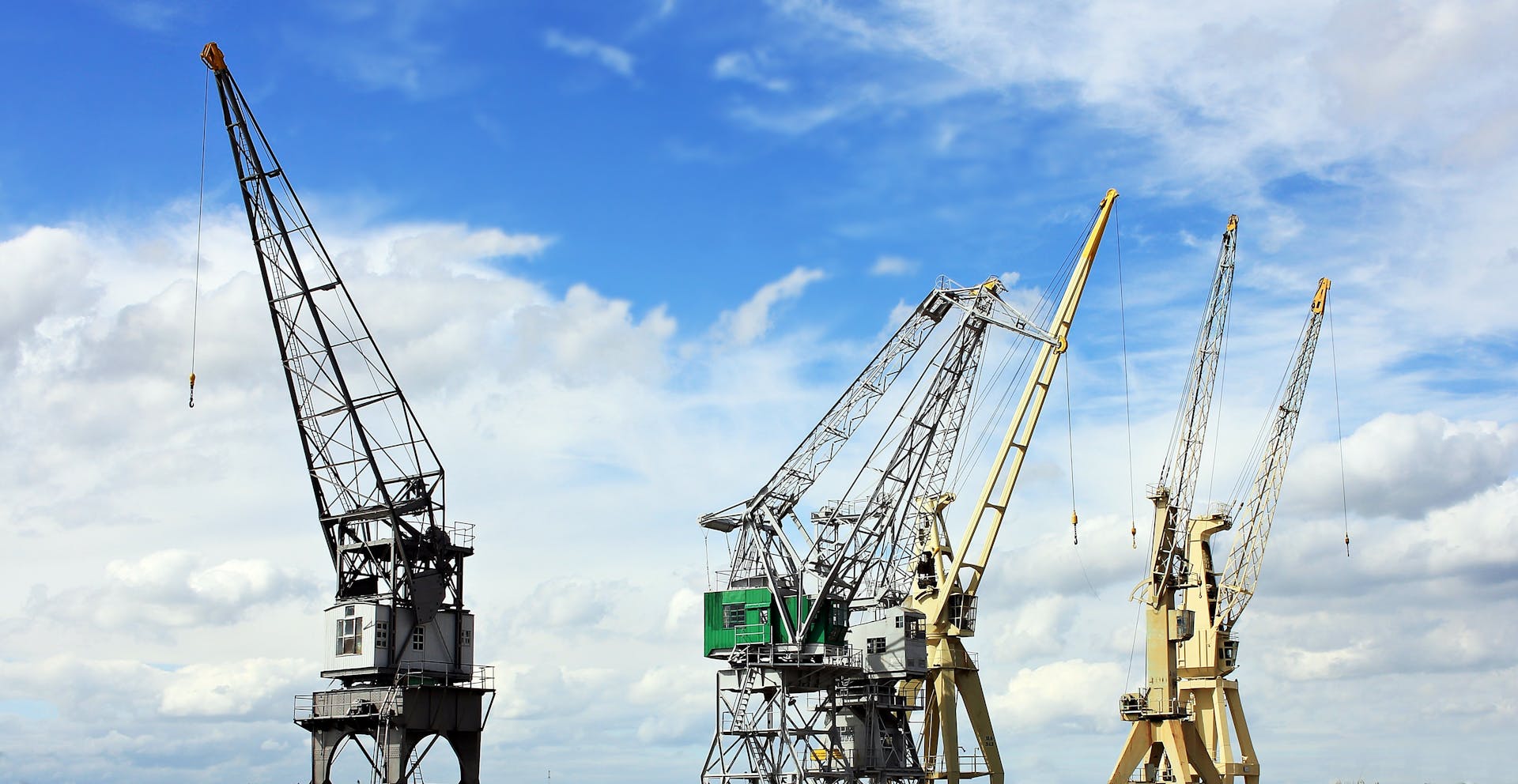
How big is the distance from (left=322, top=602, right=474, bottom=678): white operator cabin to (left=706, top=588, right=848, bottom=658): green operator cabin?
14.8 m

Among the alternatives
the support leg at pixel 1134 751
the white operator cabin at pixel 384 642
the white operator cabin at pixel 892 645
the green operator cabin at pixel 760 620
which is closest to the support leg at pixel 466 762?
the white operator cabin at pixel 384 642

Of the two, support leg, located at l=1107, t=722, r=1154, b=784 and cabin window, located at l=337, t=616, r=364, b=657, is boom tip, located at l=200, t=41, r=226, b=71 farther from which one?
support leg, located at l=1107, t=722, r=1154, b=784

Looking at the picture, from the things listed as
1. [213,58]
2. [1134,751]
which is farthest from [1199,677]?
[213,58]

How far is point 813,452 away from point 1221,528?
36366 mm

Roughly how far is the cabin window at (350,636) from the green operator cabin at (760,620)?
1986 cm

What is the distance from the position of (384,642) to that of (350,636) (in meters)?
1.88

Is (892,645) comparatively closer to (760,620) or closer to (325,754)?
(760,620)

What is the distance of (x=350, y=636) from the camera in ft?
258

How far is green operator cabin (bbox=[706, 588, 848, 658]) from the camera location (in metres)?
86.4

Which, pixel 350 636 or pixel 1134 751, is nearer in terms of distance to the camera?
pixel 350 636

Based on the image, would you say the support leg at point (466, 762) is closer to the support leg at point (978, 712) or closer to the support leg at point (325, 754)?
the support leg at point (325, 754)

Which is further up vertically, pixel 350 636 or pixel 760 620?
pixel 760 620

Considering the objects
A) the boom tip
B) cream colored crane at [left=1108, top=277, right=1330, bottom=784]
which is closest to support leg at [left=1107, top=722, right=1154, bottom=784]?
cream colored crane at [left=1108, top=277, right=1330, bottom=784]

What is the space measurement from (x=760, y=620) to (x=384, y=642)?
2075cm
